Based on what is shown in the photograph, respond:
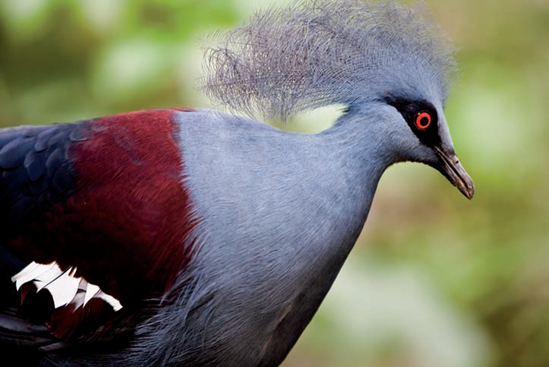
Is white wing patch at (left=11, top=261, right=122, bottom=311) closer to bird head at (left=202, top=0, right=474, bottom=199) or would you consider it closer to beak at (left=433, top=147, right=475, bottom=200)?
bird head at (left=202, top=0, right=474, bottom=199)

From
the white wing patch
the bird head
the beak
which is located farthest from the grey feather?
the white wing patch

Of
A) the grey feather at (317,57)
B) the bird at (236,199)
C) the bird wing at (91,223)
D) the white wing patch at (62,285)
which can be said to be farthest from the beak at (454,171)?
the white wing patch at (62,285)

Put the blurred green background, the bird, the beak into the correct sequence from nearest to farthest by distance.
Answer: the bird → the beak → the blurred green background

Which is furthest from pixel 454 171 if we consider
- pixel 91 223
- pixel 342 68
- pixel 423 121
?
Result: pixel 91 223

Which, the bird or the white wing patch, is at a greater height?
the bird

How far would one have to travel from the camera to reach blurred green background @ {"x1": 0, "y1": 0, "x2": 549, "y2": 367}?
2.66 metres

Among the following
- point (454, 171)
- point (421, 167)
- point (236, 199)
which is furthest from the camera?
point (421, 167)

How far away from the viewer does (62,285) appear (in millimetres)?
1731

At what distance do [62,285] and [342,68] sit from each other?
0.84 metres

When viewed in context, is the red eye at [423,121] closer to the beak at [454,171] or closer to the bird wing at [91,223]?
the beak at [454,171]

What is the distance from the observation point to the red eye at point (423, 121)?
170 cm

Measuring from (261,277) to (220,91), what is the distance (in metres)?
0.45

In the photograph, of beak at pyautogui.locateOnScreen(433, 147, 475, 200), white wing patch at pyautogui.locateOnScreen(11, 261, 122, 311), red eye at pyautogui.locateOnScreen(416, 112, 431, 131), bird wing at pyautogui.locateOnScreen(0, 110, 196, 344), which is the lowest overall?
white wing patch at pyautogui.locateOnScreen(11, 261, 122, 311)

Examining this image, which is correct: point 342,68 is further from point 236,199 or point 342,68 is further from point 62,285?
point 62,285
